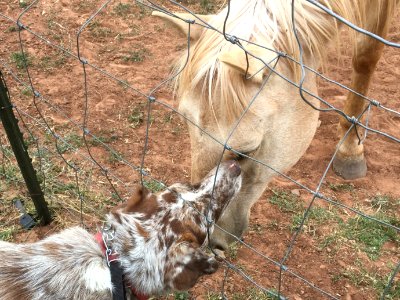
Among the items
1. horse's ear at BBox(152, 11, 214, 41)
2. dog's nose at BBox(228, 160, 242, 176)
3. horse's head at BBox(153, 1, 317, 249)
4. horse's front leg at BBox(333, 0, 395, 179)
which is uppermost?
horse's ear at BBox(152, 11, 214, 41)

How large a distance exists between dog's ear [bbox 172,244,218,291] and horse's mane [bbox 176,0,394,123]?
662 mm

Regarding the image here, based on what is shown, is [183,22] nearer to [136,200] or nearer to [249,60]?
[249,60]

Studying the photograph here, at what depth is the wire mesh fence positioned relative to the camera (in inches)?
132

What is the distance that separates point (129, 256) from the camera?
229 centimetres

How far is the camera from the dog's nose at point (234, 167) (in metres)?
2.49

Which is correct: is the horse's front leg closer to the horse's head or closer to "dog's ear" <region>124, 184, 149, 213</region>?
the horse's head

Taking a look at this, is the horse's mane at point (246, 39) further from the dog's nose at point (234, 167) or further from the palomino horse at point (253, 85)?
the dog's nose at point (234, 167)

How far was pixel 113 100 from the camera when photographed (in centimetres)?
500

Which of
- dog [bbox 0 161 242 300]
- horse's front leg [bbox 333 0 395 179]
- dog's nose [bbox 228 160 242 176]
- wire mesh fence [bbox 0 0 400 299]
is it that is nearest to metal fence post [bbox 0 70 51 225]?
wire mesh fence [bbox 0 0 400 299]

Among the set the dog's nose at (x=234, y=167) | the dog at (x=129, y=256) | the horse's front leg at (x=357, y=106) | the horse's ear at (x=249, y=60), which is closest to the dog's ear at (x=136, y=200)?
the dog at (x=129, y=256)

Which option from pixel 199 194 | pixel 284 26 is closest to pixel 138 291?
pixel 199 194

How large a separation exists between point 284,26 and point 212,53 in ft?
1.35

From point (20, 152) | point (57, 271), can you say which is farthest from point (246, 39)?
point (20, 152)

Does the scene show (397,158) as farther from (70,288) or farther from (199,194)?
(70,288)
